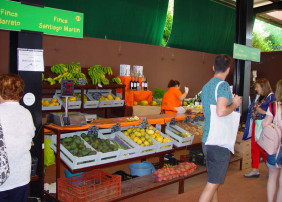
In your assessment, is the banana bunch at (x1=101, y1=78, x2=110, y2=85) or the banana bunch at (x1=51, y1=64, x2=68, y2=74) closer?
→ the banana bunch at (x1=51, y1=64, x2=68, y2=74)

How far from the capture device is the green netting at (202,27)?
29.7 feet

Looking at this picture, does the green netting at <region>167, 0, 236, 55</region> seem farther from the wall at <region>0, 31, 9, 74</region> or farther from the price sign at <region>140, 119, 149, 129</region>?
the price sign at <region>140, 119, 149, 129</region>

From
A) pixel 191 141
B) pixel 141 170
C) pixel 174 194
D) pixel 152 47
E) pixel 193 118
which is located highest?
pixel 152 47

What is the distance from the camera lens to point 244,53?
6.38 m

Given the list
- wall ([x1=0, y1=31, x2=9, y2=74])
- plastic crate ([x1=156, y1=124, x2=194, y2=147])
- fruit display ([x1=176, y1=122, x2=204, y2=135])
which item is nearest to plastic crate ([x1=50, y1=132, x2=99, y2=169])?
plastic crate ([x1=156, y1=124, x2=194, y2=147])

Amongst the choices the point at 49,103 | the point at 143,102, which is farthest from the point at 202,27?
the point at 49,103

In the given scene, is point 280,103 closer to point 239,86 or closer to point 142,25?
point 239,86

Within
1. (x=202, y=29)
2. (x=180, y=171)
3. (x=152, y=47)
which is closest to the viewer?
(x=180, y=171)

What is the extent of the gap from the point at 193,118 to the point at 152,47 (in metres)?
4.20

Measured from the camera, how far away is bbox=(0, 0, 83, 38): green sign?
9.39 ft

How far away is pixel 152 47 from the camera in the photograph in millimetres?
8531

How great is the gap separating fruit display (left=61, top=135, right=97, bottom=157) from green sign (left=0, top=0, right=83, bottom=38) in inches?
50.0

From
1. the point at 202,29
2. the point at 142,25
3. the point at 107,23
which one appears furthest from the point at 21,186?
the point at 202,29

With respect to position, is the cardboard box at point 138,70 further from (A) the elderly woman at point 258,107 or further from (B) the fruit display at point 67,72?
(A) the elderly woman at point 258,107
